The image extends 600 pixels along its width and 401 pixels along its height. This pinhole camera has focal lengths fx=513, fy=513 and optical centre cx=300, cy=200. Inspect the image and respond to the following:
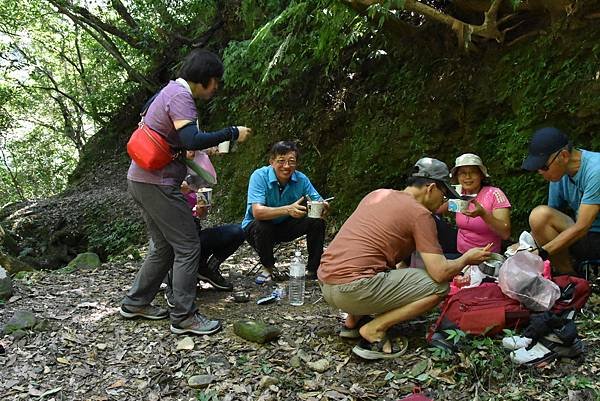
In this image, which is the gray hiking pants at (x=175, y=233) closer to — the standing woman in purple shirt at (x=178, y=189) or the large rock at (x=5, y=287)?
the standing woman in purple shirt at (x=178, y=189)

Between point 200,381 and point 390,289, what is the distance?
1359 millimetres

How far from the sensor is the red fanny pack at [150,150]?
12.2 feet

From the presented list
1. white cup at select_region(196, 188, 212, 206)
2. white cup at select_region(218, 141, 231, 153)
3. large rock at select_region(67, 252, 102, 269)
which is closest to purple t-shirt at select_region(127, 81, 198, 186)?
white cup at select_region(218, 141, 231, 153)

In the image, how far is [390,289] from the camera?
3.33m

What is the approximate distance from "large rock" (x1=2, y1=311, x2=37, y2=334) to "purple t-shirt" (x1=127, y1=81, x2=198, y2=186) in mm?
1501

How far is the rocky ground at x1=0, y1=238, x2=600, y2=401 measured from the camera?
9.87 feet

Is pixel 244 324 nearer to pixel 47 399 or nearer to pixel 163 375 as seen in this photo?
pixel 163 375

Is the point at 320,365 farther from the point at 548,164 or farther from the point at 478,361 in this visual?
the point at 548,164

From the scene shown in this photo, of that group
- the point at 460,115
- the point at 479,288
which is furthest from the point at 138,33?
the point at 479,288

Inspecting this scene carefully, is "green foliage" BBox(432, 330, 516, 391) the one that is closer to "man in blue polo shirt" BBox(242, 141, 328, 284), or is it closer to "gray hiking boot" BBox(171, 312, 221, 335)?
"gray hiking boot" BBox(171, 312, 221, 335)

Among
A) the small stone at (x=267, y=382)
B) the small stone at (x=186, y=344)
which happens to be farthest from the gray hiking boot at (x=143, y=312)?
the small stone at (x=267, y=382)

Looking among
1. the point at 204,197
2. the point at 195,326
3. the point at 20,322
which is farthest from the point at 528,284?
the point at 20,322

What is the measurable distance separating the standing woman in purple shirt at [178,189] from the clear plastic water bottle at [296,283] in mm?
843

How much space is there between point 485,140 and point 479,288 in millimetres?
2500
